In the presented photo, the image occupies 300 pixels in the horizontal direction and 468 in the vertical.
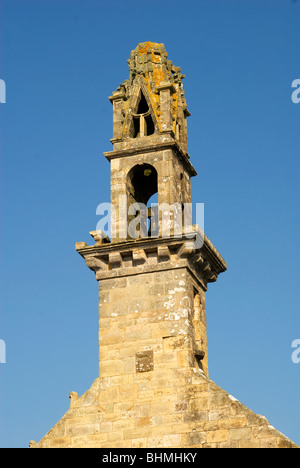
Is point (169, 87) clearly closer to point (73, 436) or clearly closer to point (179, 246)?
point (179, 246)

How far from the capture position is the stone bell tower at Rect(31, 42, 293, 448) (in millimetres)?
22438

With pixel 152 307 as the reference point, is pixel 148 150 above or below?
above

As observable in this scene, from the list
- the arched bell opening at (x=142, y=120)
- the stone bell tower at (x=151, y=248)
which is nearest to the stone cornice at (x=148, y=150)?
the stone bell tower at (x=151, y=248)

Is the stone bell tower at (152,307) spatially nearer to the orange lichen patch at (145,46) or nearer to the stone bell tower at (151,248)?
the stone bell tower at (151,248)

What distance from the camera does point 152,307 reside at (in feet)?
77.6

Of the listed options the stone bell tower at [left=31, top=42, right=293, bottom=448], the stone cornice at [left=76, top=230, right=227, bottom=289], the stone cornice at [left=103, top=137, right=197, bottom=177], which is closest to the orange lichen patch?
the stone bell tower at [left=31, top=42, right=293, bottom=448]

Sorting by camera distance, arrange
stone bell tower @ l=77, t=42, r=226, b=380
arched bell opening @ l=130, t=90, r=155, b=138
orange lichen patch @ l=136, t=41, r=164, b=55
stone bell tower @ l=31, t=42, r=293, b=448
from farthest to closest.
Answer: orange lichen patch @ l=136, t=41, r=164, b=55, arched bell opening @ l=130, t=90, r=155, b=138, stone bell tower @ l=77, t=42, r=226, b=380, stone bell tower @ l=31, t=42, r=293, b=448

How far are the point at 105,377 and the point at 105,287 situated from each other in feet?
6.86

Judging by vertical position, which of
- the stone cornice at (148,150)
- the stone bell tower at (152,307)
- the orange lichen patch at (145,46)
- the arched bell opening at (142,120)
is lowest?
the stone bell tower at (152,307)

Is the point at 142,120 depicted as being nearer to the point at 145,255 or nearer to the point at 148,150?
the point at 148,150

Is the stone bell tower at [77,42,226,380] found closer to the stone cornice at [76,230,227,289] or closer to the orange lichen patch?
the stone cornice at [76,230,227,289]

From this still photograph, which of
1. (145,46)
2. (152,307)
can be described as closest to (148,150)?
(145,46)

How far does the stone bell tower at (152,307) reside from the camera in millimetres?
22438
